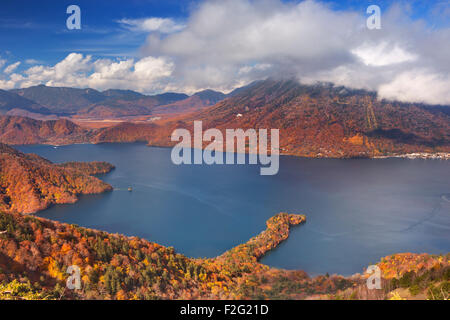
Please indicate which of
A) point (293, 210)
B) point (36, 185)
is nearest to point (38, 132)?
point (36, 185)

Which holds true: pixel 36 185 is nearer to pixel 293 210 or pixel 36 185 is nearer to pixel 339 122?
pixel 293 210

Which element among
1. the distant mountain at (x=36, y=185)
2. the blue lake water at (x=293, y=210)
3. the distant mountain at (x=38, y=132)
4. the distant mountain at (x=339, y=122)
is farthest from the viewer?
the distant mountain at (x=38, y=132)

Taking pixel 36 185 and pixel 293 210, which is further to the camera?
pixel 36 185

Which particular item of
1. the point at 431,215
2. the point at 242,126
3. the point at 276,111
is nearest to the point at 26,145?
the point at 242,126

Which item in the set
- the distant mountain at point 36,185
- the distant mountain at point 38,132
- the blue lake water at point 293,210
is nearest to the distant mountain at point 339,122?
the blue lake water at point 293,210

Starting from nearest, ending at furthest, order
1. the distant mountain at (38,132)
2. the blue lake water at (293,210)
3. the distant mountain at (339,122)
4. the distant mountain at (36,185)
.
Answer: the blue lake water at (293,210), the distant mountain at (36,185), the distant mountain at (339,122), the distant mountain at (38,132)

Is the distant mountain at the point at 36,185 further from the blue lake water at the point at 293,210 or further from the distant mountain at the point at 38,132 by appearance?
the distant mountain at the point at 38,132
